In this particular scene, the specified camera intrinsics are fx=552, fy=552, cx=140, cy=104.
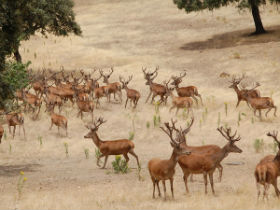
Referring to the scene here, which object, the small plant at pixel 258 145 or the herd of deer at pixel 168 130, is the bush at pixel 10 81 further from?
the small plant at pixel 258 145

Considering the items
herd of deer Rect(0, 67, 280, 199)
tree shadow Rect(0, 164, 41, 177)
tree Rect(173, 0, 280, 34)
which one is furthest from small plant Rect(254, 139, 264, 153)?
tree Rect(173, 0, 280, 34)

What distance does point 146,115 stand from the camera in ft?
83.1

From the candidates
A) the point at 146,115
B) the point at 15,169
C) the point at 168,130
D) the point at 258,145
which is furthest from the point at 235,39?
the point at 15,169

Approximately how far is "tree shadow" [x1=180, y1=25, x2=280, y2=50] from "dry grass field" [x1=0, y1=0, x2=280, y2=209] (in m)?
0.09

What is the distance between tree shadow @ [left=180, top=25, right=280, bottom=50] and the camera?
40656 mm

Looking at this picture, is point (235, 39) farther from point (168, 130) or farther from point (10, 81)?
point (10, 81)

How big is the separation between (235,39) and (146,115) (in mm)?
19402

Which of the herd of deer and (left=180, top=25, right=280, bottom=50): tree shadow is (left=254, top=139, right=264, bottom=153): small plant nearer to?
the herd of deer

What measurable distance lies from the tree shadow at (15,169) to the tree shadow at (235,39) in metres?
24.2

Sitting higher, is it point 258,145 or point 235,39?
point 235,39

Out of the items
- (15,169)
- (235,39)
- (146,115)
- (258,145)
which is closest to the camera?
(15,169)

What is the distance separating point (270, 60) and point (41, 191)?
22280 mm

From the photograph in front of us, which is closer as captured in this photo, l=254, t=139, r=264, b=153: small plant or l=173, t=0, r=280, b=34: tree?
l=254, t=139, r=264, b=153: small plant

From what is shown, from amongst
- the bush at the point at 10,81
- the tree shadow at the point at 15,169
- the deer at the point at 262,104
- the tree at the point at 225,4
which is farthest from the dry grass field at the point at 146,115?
Answer: the bush at the point at 10,81
